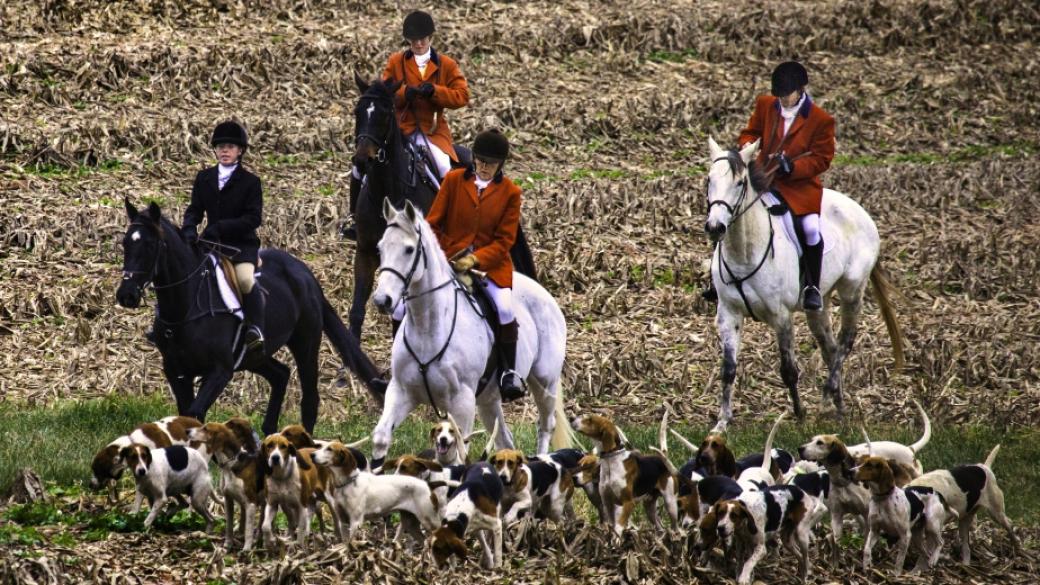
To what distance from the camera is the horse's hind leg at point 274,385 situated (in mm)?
13484

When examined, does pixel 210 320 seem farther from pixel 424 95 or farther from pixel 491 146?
pixel 424 95

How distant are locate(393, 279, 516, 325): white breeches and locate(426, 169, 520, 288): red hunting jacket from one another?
0.17 ft

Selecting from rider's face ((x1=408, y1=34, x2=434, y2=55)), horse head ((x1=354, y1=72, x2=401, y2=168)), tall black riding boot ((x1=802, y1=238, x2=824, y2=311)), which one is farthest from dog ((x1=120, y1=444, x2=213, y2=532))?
tall black riding boot ((x1=802, y1=238, x2=824, y2=311))

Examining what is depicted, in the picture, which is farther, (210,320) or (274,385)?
(274,385)

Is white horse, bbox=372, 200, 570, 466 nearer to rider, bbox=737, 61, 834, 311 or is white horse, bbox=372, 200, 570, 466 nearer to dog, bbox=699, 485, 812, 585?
dog, bbox=699, 485, 812, 585

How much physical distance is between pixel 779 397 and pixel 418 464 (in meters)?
6.86

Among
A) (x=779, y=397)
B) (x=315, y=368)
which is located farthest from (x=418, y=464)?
(x=779, y=397)

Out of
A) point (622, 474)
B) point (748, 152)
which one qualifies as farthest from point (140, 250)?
point (748, 152)

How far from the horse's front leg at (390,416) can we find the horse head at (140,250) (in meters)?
1.89

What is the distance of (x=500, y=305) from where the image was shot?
1174 cm

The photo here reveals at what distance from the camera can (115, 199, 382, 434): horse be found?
1168 centimetres

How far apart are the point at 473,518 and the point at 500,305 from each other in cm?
284

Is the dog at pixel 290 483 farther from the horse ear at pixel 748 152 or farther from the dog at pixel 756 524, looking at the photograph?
the horse ear at pixel 748 152

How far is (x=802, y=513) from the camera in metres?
9.41
